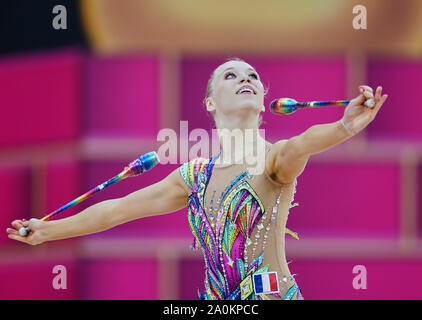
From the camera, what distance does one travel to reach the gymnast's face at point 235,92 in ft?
10.6

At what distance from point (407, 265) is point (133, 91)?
64.0 inches

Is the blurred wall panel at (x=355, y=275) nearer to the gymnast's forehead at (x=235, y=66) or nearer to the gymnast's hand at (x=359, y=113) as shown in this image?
the gymnast's forehead at (x=235, y=66)

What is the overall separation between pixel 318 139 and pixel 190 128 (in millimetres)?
2107

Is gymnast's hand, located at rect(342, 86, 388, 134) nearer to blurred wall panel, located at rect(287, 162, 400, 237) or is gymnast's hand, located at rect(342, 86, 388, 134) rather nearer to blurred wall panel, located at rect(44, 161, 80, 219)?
blurred wall panel, located at rect(287, 162, 400, 237)

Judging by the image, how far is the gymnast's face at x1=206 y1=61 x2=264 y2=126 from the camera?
3221 millimetres

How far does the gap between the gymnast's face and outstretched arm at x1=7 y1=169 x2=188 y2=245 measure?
0.27m

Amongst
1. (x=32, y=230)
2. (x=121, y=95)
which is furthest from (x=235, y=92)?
(x=121, y=95)

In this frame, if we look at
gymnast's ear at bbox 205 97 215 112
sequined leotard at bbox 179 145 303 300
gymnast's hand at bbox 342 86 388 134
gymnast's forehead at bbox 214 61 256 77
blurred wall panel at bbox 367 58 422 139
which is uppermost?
blurred wall panel at bbox 367 58 422 139

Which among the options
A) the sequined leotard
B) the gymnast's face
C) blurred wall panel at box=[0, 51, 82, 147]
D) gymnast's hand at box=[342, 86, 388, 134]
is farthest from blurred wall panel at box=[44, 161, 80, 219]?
gymnast's hand at box=[342, 86, 388, 134]

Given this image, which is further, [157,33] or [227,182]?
[157,33]

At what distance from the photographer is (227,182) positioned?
10.4 ft

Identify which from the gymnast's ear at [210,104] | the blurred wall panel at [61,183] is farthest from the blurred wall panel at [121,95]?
the gymnast's ear at [210,104]

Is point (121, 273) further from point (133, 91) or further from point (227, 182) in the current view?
point (227, 182)

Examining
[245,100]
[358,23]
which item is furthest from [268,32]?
[245,100]
